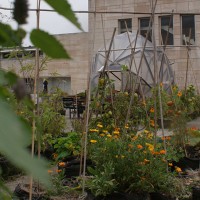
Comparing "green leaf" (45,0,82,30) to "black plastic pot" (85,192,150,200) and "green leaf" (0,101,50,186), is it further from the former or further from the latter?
"black plastic pot" (85,192,150,200)

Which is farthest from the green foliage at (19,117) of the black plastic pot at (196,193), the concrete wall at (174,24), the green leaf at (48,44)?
the concrete wall at (174,24)

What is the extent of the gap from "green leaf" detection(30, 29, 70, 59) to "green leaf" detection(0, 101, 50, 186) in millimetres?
80

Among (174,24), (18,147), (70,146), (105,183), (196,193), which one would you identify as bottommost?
(196,193)

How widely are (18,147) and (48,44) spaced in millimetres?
114

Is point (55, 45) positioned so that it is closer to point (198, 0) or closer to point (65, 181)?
point (65, 181)

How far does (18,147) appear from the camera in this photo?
0.19m

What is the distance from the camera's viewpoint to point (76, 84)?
23.5m

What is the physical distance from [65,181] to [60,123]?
225 cm

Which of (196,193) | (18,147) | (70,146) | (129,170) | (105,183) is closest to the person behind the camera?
(18,147)

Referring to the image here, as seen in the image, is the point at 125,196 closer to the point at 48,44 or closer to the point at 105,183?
the point at 105,183

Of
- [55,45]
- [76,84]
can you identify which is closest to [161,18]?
[76,84]

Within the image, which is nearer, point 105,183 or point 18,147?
point 18,147

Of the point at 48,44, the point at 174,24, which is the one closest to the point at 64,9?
the point at 48,44

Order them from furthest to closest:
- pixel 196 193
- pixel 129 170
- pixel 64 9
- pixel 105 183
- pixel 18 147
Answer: pixel 196 193 → pixel 129 170 → pixel 105 183 → pixel 64 9 → pixel 18 147
